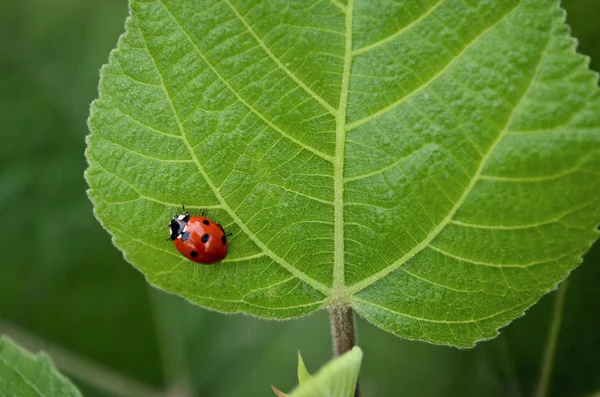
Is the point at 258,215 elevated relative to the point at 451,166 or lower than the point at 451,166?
elevated

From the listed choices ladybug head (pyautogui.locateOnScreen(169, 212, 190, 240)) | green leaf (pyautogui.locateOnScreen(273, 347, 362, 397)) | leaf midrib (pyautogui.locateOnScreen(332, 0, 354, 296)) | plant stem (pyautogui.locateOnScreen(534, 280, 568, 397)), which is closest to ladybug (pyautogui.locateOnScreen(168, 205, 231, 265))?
ladybug head (pyautogui.locateOnScreen(169, 212, 190, 240))

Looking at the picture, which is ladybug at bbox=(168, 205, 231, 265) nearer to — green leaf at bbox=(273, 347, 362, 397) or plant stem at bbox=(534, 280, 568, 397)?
green leaf at bbox=(273, 347, 362, 397)

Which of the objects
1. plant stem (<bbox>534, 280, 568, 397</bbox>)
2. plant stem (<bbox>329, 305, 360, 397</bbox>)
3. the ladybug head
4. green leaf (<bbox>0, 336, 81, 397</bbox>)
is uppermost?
the ladybug head

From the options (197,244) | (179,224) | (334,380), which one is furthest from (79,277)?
(334,380)

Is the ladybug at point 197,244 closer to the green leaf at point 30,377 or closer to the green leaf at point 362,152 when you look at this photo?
the green leaf at point 362,152

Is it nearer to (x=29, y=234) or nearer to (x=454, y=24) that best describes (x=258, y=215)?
(x=454, y=24)

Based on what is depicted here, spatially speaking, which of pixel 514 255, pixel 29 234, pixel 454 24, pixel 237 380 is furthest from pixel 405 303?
pixel 29 234
